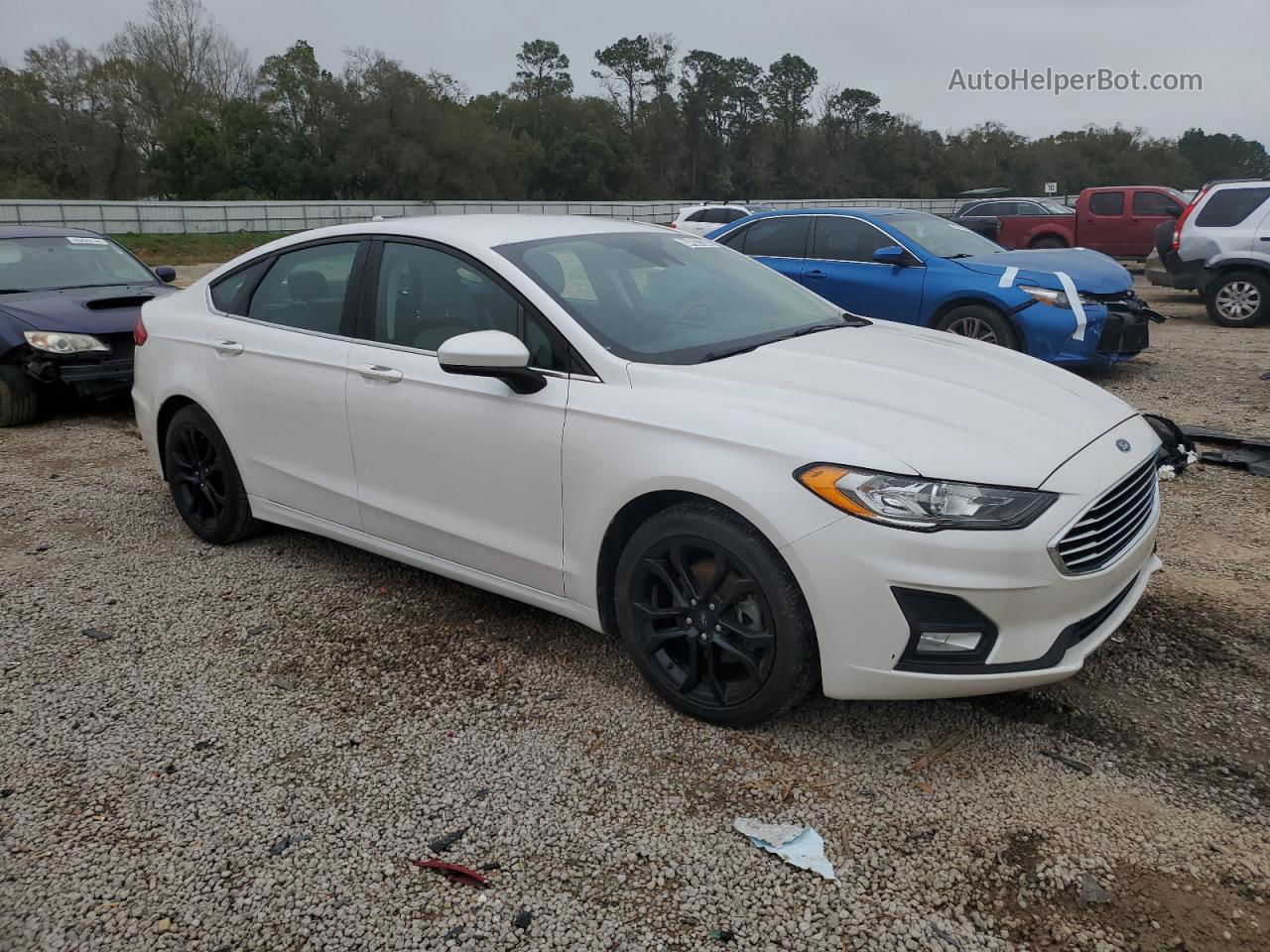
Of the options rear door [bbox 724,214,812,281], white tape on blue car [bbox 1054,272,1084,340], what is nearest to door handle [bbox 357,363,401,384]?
rear door [bbox 724,214,812,281]

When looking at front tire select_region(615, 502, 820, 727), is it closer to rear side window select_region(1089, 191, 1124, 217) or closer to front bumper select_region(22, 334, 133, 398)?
front bumper select_region(22, 334, 133, 398)

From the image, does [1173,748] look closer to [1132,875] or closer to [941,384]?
[1132,875]

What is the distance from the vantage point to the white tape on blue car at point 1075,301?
309 inches

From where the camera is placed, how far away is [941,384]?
3.13 metres

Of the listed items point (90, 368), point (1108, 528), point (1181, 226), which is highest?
point (1181, 226)

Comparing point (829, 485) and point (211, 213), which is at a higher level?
point (211, 213)

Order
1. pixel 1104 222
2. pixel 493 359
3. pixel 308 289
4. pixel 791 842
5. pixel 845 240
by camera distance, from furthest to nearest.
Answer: pixel 1104 222 < pixel 845 240 < pixel 308 289 < pixel 493 359 < pixel 791 842

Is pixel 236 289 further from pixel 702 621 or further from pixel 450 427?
pixel 702 621

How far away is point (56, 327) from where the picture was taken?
7.18m

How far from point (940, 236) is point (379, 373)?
672 cm

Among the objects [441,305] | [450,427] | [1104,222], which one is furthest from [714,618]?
[1104,222]

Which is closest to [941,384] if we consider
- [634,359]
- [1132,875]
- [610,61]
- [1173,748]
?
[634,359]

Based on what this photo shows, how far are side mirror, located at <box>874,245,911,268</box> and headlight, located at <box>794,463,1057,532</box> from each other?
245 inches

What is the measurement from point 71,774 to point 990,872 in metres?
2.69
